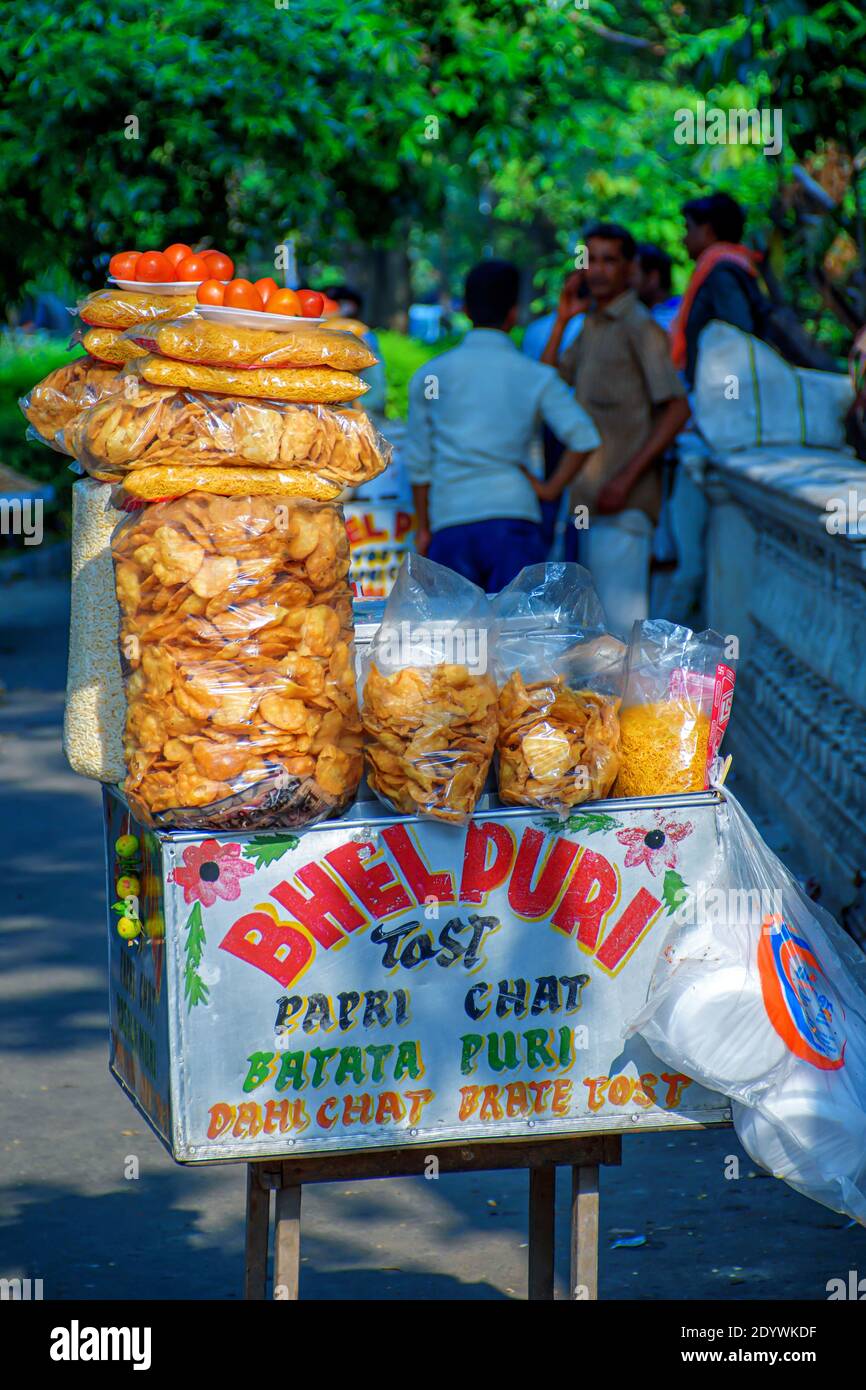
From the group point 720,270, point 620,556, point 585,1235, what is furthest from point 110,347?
point 720,270

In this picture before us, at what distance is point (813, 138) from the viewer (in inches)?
316

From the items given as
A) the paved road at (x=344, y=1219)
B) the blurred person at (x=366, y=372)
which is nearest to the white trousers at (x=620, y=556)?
the blurred person at (x=366, y=372)

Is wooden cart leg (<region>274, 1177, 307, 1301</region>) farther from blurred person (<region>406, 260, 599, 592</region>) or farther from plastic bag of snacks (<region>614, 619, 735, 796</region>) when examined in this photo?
blurred person (<region>406, 260, 599, 592</region>)

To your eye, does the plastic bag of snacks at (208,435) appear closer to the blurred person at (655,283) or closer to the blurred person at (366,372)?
the blurred person at (655,283)

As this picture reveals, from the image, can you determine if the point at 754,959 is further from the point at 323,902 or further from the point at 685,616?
the point at 685,616

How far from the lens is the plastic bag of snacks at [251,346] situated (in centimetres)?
259

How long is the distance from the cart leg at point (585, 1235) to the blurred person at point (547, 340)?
5.14 meters

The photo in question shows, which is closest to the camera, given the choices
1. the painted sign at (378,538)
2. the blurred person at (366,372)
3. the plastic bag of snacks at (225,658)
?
the plastic bag of snacks at (225,658)

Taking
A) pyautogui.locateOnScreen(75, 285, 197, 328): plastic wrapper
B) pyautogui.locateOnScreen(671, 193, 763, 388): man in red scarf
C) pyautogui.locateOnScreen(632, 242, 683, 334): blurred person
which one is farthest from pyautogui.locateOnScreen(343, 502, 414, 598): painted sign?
pyautogui.locateOnScreen(75, 285, 197, 328): plastic wrapper

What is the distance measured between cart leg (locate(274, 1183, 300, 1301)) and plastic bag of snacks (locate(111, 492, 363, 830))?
24.6 inches

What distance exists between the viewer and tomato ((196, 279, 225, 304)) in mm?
2713

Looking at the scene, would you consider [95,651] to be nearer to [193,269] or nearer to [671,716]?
[193,269]

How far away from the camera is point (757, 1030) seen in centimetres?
275

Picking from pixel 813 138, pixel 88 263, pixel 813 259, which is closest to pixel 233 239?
pixel 88 263
